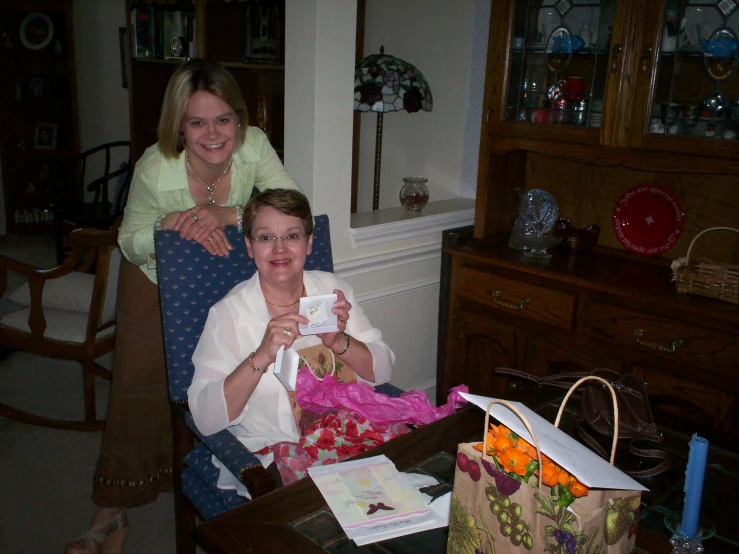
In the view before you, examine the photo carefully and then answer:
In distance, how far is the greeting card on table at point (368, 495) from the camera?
1.17m

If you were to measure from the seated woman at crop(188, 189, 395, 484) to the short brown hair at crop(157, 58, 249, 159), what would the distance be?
0.39 meters

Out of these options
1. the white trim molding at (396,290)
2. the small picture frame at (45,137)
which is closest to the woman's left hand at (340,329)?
the white trim molding at (396,290)

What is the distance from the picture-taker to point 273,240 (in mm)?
1731

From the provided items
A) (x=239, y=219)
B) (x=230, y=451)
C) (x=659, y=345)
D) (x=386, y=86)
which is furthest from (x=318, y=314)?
(x=386, y=86)

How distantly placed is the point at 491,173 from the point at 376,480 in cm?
181

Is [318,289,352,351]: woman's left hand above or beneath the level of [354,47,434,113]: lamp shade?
beneath

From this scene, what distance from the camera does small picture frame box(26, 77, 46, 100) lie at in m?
5.86

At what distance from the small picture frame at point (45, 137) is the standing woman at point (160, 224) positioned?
4.51 m

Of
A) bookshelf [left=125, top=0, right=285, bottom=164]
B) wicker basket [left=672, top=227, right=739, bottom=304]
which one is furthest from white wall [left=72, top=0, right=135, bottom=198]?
wicker basket [left=672, top=227, right=739, bottom=304]

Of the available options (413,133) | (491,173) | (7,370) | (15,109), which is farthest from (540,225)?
(15,109)

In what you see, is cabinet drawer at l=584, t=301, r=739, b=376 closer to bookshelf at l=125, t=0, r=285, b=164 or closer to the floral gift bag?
the floral gift bag

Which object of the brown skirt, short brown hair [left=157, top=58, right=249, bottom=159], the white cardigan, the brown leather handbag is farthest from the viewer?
the brown skirt

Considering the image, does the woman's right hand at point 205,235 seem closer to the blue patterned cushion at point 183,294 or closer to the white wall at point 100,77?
the blue patterned cushion at point 183,294

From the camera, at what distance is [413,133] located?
11.1ft
